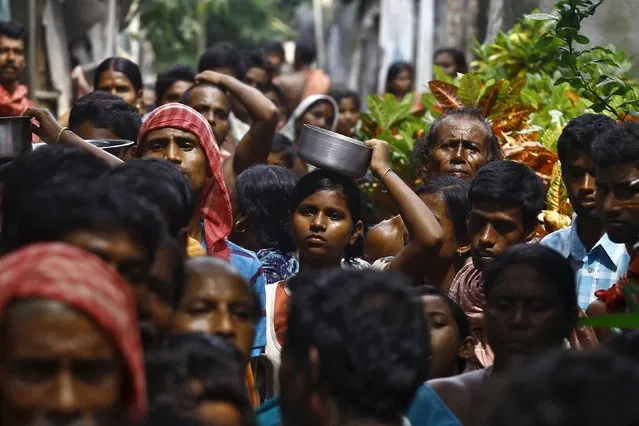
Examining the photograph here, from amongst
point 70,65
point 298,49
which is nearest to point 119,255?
point 70,65

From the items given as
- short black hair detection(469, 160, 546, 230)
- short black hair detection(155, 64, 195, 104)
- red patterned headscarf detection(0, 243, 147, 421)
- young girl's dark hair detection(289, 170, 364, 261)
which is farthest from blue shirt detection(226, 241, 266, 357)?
short black hair detection(155, 64, 195, 104)

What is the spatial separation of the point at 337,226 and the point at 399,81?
8.84m

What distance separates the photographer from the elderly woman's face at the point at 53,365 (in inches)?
112

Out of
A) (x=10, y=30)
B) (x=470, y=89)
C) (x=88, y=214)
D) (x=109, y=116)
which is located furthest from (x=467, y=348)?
(x=10, y=30)

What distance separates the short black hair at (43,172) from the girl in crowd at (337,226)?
1.62 m

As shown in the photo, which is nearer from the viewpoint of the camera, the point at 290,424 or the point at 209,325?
the point at 290,424

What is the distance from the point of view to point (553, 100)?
8.27 meters

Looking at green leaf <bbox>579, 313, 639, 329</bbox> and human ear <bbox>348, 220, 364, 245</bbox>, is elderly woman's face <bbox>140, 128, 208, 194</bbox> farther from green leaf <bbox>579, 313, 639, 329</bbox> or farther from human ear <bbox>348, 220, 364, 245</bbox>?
green leaf <bbox>579, 313, 639, 329</bbox>

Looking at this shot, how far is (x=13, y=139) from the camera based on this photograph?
5.59m

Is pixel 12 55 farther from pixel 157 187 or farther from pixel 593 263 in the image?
pixel 157 187

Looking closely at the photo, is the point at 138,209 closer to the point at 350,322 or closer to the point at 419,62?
the point at 350,322

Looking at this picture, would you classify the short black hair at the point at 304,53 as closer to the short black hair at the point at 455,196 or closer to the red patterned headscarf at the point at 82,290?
the short black hair at the point at 455,196

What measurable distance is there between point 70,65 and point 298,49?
2.80 meters

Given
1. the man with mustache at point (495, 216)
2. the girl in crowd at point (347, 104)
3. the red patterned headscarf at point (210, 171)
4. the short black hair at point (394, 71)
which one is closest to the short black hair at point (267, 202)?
the red patterned headscarf at point (210, 171)
